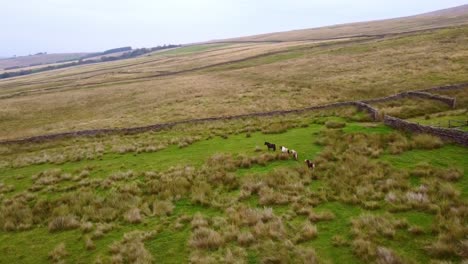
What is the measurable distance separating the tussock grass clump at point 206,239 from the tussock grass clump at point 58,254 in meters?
4.54

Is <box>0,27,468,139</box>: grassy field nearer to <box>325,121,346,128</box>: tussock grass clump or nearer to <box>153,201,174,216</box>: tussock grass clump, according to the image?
<box>325,121,346,128</box>: tussock grass clump

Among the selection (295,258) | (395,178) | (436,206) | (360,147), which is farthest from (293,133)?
(295,258)

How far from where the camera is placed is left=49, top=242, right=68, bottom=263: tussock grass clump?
12.3 meters

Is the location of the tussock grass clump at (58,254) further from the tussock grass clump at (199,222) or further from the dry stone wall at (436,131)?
the dry stone wall at (436,131)

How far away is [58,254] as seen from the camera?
12555 millimetres

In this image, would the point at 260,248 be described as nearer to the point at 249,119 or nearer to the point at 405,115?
the point at 405,115

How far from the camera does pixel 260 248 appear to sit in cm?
1160

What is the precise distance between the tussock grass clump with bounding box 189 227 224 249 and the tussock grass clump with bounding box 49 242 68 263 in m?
4.54

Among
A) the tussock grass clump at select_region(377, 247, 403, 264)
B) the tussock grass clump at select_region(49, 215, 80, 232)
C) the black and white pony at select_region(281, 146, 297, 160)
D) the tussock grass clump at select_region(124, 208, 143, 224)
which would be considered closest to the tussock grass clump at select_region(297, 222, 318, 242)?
the tussock grass clump at select_region(377, 247, 403, 264)

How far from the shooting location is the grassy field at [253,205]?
37.2ft

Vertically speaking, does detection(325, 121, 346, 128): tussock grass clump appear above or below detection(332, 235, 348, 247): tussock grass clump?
below

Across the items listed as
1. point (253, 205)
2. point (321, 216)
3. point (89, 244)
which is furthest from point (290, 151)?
point (89, 244)

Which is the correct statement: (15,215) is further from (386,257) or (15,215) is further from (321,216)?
(386,257)

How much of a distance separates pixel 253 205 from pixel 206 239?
3.38m
